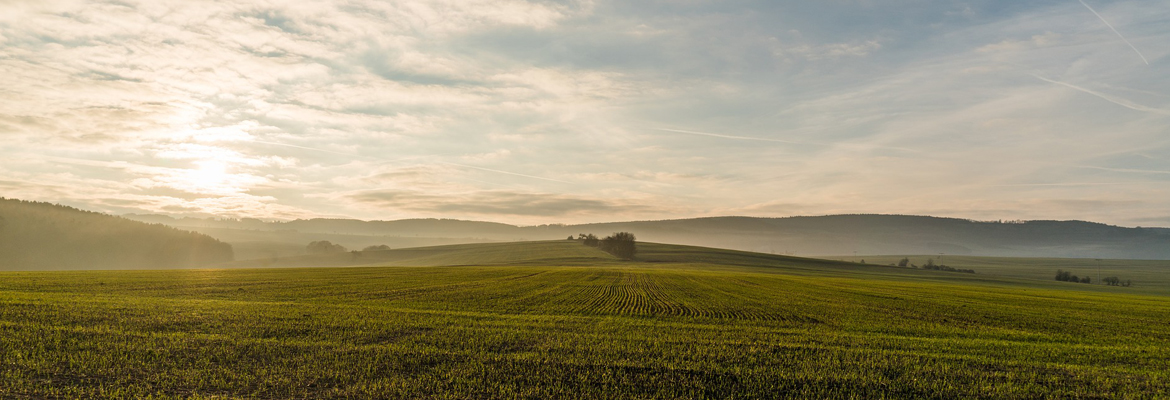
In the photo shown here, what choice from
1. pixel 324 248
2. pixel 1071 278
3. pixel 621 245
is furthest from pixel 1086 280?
pixel 324 248

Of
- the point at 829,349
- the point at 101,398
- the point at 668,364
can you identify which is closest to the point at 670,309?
the point at 829,349

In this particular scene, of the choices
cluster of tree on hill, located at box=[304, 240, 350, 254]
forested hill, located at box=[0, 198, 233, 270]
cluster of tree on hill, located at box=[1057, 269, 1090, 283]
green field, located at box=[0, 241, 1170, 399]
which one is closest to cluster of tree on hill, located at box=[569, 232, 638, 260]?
cluster of tree on hill, located at box=[304, 240, 350, 254]

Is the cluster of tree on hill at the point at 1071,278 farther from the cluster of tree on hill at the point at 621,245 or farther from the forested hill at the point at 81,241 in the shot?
the forested hill at the point at 81,241

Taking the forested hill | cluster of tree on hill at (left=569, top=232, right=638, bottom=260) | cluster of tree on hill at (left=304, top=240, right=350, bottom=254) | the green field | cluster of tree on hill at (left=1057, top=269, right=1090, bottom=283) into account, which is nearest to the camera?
the green field

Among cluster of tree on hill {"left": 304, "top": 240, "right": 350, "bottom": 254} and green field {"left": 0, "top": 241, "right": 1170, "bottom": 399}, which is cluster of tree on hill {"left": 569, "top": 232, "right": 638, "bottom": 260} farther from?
green field {"left": 0, "top": 241, "right": 1170, "bottom": 399}

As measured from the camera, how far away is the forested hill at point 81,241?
12925 cm

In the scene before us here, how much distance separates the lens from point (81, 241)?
136 metres

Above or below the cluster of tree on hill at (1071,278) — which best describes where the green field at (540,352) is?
above

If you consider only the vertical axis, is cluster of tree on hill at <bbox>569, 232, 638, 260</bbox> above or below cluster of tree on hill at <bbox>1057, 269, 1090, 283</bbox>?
above

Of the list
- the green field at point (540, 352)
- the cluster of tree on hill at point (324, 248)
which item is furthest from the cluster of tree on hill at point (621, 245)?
→ the green field at point (540, 352)

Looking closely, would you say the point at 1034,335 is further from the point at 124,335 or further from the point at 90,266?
the point at 90,266

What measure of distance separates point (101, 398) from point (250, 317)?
11.4 m

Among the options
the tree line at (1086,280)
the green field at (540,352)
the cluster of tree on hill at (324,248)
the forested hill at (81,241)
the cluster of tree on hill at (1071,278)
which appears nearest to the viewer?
the green field at (540,352)

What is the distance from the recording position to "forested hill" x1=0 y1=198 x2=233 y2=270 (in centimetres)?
12925
